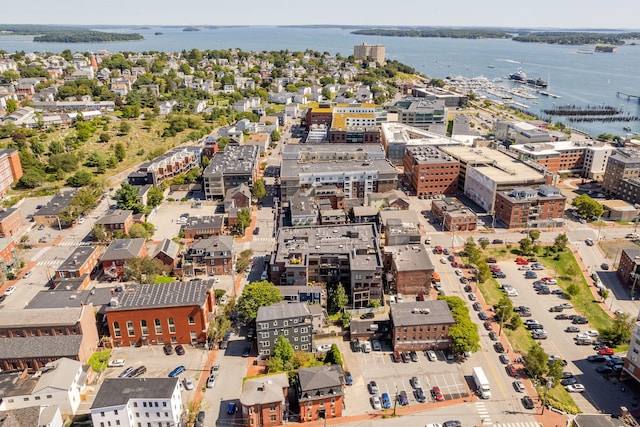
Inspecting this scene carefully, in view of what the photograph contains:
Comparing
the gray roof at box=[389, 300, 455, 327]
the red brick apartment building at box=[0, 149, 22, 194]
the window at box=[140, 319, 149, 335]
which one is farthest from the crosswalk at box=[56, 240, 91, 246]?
the gray roof at box=[389, 300, 455, 327]

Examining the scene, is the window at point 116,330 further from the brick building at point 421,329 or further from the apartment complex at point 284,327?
the brick building at point 421,329

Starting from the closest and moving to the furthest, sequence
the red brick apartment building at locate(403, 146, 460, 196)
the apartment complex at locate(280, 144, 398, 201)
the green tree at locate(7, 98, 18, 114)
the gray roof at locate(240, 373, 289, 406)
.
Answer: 1. the gray roof at locate(240, 373, 289, 406)
2. the apartment complex at locate(280, 144, 398, 201)
3. the red brick apartment building at locate(403, 146, 460, 196)
4. the green tree at locate(7, 98, 18, 114)

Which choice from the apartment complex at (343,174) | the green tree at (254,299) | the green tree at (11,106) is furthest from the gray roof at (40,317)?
the green tree at (11,106)

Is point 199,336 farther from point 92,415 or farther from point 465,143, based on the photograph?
point 465,143

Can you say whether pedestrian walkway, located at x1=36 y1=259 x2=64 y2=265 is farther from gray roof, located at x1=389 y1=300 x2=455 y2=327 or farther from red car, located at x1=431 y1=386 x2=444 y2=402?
red car, located at x1=431 y1=386 x2=444 y2=402

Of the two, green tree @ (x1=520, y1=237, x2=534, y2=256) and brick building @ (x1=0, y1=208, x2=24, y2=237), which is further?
brick building @ (x1=0, y1=208, x2=24, y2=237)

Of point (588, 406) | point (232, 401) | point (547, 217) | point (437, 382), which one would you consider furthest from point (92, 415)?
point (547, 217)

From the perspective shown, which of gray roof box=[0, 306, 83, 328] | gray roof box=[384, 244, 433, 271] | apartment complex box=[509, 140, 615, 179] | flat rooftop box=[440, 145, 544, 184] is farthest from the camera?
apartment complex box=[509, 140, 615, 179]
